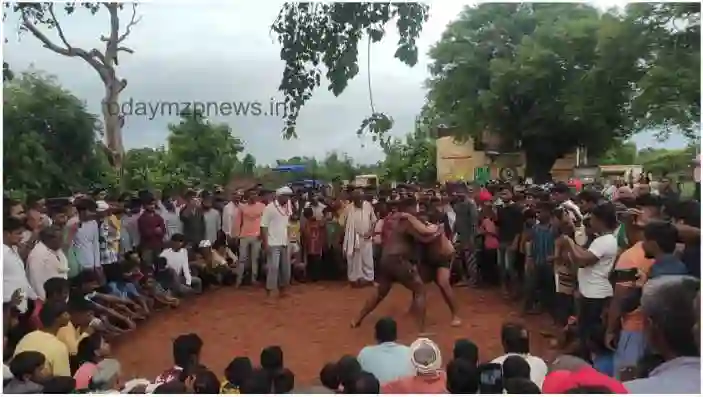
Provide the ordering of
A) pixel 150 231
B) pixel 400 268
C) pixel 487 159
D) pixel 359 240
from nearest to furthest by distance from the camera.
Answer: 1. pixel 400 268
2. pixel 487 159
3. pixel 150 231
4. pixel 359 240

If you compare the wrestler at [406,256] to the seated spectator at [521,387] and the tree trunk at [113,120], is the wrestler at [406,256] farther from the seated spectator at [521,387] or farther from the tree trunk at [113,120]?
the seated spectator at [521,387]

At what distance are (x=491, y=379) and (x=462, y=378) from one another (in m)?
0.14

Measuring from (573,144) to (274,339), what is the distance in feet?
9.52

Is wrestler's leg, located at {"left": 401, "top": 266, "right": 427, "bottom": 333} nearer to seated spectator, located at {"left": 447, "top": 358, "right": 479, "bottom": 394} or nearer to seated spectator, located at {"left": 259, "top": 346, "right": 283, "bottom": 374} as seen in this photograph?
seated spectator, located at {"left": 259, "top": 346, "right": 283, "bottom": 374}

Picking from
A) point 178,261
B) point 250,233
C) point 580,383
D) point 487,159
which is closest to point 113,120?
point 178,261

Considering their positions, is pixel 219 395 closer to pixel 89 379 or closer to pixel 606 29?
pixel 89 379

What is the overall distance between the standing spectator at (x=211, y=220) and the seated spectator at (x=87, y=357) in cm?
333

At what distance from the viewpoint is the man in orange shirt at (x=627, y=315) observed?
338 centimetres

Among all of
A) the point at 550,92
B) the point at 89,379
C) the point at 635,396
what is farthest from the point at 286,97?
the point at 635,396

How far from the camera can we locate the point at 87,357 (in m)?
3.78

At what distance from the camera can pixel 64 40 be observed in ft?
17.1

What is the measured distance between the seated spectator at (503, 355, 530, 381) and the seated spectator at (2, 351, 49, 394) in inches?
83.4

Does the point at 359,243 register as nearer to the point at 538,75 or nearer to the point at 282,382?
the point at 538,75

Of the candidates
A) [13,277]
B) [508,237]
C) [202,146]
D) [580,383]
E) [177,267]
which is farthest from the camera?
[177,267]
